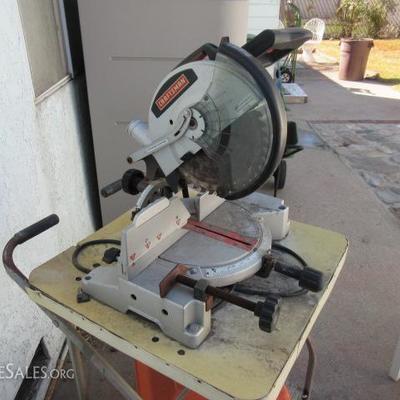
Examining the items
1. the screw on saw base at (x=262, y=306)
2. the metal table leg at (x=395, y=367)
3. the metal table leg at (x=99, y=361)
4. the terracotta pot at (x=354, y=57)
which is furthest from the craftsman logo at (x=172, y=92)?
the terracotta pot at (x=354, y=57)

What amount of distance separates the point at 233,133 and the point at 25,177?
2.84 feet

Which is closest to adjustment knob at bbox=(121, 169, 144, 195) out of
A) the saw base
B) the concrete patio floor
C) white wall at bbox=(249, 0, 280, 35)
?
the saw base

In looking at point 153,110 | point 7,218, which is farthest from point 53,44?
point 153,110

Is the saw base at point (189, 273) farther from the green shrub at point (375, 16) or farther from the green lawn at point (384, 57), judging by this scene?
the green shrub at point (375, 16)

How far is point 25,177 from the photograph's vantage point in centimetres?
137

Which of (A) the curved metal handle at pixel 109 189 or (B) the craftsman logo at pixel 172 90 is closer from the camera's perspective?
(B) the craftsman logo at pixel 172 90

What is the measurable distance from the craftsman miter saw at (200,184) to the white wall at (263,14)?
14.6 ft

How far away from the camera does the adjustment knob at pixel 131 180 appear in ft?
3.20

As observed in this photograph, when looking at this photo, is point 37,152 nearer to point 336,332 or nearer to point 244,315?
point 244,315

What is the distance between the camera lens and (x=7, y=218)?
1259 mm

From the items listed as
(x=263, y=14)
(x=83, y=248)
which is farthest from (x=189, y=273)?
(x=263, y=14)

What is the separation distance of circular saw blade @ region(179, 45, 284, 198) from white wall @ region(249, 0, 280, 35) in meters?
4.50

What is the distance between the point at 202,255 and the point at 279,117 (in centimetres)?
33

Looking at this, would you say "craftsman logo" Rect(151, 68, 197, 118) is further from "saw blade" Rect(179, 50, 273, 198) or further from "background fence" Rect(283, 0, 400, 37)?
"background fence" Rect(283, 0, 400, 37)
